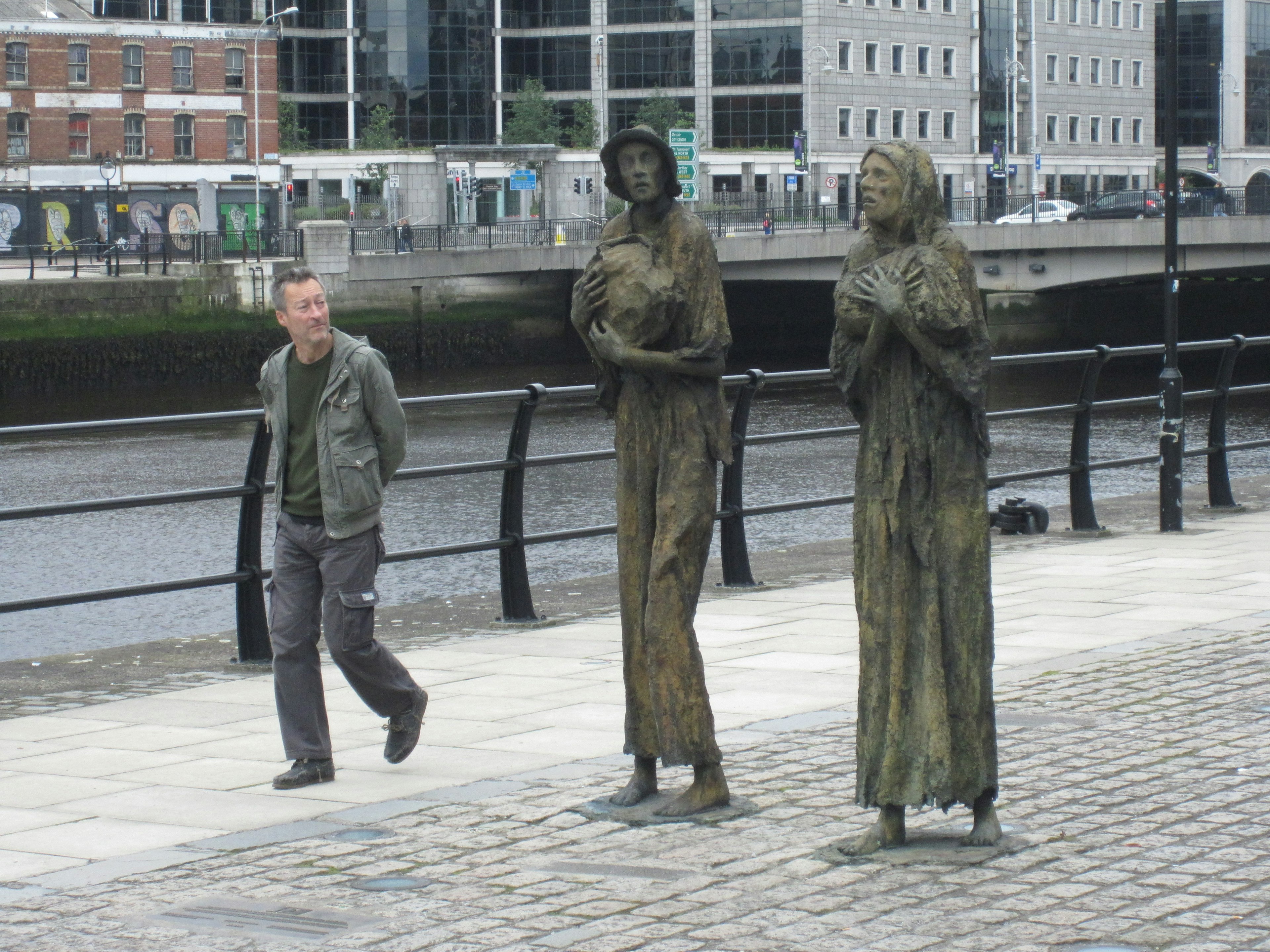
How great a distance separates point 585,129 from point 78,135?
21927 mm

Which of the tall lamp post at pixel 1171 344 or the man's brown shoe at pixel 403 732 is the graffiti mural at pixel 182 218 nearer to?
the tall lamp post at pixel 1171 344

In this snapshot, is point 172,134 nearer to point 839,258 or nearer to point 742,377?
point 839,258

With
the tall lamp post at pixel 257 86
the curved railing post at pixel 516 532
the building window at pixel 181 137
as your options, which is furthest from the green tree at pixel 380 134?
the curved railing post at pixel 516 532

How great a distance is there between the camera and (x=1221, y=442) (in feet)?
46.4

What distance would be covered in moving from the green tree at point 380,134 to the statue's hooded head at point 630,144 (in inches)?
3144

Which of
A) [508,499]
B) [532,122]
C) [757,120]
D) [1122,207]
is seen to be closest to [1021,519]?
[508,499]

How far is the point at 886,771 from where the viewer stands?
523cm

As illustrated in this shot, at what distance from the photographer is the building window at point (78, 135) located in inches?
3012

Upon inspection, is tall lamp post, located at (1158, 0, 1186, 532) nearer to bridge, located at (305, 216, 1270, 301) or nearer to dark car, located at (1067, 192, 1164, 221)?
bridge, located at (305, 216, 1270, 301)

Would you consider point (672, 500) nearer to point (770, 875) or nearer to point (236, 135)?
point (770, 875)

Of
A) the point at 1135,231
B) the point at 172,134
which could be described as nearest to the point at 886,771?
the point at 1135,231

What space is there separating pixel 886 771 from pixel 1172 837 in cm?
89

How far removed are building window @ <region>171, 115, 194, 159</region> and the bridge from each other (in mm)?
27412

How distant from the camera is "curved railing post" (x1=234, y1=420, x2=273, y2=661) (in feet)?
28.4
